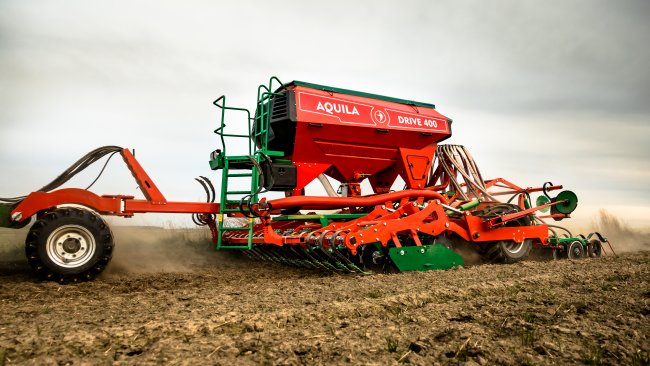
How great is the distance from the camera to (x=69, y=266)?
217 inches

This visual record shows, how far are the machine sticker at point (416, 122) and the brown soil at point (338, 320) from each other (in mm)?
3089

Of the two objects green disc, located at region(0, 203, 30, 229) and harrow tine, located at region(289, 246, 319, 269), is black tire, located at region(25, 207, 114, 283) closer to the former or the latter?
green disc, located at region(0, 203, 30, 229)

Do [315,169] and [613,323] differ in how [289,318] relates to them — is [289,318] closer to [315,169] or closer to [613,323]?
[613,323]

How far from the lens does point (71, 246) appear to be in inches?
220

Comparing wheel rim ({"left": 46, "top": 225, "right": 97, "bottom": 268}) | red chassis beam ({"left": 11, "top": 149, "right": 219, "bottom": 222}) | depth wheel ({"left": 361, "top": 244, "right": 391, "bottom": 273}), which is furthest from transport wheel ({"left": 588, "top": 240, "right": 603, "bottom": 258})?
wheel rim ({"left": 46, "top": 225, "right": 97, "bottom": 268})

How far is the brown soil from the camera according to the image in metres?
2.72

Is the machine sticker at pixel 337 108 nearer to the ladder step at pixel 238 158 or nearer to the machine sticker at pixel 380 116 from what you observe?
the machine sticker at pixel 380 116

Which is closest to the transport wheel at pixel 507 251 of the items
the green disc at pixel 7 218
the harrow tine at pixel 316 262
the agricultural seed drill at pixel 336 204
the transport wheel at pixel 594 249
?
the agricultural seed drill at pixel 336 204

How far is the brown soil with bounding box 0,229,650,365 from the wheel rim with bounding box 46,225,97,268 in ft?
1.02

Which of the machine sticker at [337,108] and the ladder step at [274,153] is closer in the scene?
the ladder step at [274,153]

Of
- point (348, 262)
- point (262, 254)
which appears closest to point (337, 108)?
point (348, 262)

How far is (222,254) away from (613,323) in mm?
6438

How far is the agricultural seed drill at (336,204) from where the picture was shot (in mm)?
5723

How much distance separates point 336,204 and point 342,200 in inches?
5.6
